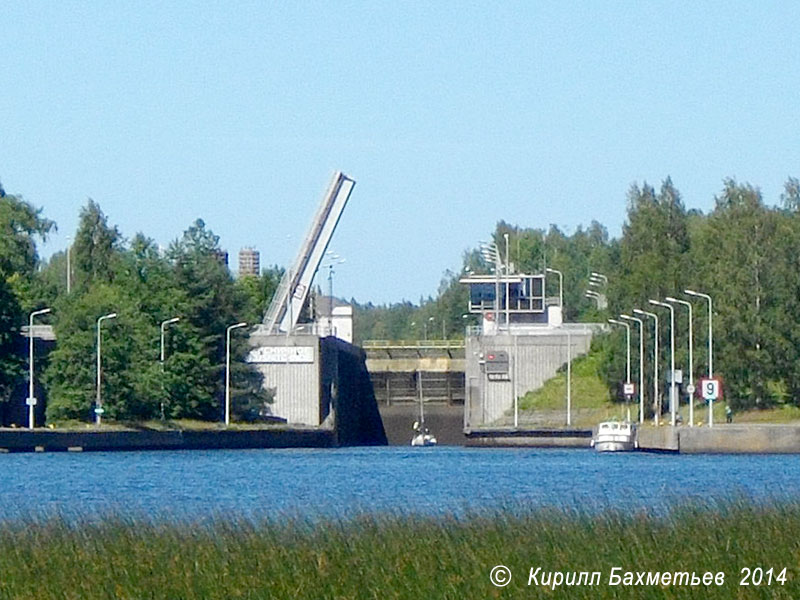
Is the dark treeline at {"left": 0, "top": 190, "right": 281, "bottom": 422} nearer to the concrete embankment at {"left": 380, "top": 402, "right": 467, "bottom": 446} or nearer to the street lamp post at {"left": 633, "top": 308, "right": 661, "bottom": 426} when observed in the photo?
the concrete embankment at {"left": 380, "top": 402, "right": 467, "bottom": 446}

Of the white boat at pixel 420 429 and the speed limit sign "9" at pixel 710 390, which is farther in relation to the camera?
the white boat at pixel 420 429

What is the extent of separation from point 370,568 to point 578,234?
519 feet

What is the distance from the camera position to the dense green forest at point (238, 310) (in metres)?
72.1

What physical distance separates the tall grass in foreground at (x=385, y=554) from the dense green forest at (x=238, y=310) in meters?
53.1

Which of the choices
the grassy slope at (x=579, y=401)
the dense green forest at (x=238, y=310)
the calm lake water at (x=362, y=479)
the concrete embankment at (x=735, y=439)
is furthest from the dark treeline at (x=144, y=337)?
the concrete embankment at (x=735, y=439)

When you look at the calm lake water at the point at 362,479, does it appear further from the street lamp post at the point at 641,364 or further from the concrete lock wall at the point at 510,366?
the concrete lock wall at the point at 510,366

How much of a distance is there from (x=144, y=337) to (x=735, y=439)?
28.3 m

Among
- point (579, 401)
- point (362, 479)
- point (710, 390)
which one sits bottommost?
point (362, 479)

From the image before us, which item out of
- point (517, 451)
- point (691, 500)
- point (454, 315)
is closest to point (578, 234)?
point (454, 315)

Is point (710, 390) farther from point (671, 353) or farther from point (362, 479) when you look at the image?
point (362, 479)

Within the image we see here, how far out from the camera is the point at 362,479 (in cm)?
4544

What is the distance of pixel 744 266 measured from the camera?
74.4 m

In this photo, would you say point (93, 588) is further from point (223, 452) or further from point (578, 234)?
point (578, 234)

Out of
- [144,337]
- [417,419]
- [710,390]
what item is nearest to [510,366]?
[417,419]
